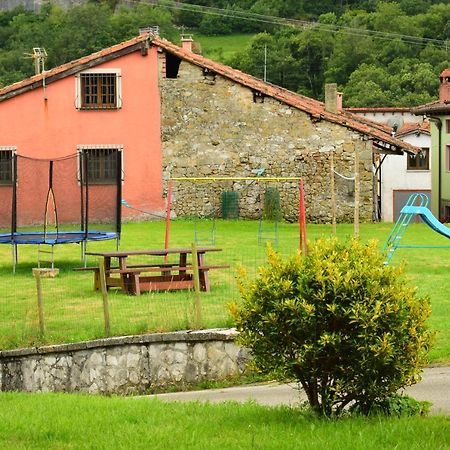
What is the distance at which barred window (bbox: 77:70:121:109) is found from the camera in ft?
121

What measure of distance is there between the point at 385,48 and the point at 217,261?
80.5 m

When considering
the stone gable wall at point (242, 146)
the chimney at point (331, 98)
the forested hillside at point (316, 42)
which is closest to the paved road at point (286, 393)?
the stone gable wall at point (242, 146)

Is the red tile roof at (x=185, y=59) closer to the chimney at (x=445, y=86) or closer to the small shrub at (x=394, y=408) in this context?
the chimney at (x=445, y=86)

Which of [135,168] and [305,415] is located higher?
[135,168]

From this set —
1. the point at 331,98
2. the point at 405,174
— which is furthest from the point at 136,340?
the point at 405,174

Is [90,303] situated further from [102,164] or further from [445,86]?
[445,86]

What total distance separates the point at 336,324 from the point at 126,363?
6.62 meters

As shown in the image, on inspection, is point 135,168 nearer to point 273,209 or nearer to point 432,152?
point 273,209

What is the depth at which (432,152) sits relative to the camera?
58.7 meters

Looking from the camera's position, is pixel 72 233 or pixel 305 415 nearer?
pixel 305 415

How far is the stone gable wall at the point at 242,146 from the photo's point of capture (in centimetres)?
3638

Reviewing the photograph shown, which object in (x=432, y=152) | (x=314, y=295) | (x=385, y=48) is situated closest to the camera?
(x=314, y=295)

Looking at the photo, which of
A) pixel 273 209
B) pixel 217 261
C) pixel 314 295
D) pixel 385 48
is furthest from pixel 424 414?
pixel 385 48

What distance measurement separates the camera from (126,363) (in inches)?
610
